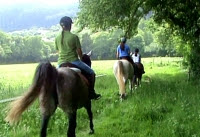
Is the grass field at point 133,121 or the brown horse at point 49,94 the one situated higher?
the brown horse at point 49,94

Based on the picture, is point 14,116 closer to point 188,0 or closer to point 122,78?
point 122,78

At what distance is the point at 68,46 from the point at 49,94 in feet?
4.73

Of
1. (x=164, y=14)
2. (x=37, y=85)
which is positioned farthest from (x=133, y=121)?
(x=164, y=14)

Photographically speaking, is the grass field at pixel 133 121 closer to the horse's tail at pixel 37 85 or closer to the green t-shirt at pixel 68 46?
the horse's tail at pixel 37 85

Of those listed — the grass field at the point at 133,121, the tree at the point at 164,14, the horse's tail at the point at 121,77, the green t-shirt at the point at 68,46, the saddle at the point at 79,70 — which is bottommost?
the grass field at the point at 133,121

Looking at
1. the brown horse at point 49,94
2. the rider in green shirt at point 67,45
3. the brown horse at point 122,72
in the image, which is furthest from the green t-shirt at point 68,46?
the brown horse at point 122,72

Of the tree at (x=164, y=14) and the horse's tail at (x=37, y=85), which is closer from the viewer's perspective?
the horse's tail at (x=37, y=85)

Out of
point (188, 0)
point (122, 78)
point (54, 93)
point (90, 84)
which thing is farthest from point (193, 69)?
point (54, 93)

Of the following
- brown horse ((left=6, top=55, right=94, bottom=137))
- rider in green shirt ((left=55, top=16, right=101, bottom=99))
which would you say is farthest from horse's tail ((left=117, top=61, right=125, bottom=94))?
brown horse ((left=6, top=55, right=94, bottom=137))

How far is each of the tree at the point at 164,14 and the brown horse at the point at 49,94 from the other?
38.7 ft

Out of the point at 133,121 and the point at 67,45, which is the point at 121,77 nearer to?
the point at 133,121

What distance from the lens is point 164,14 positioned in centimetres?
2106

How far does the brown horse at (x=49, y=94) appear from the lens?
20.6 ft

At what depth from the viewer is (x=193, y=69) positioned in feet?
61.6
